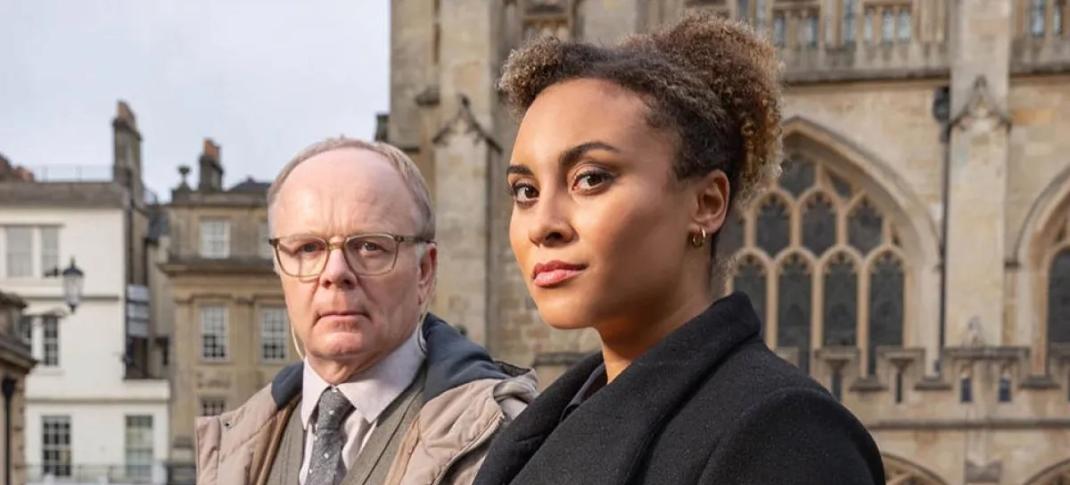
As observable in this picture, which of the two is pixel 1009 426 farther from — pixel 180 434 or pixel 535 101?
pixel 180 434

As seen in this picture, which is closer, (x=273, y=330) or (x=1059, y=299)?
(x=1059, y=299)

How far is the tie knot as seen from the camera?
1.84 metres

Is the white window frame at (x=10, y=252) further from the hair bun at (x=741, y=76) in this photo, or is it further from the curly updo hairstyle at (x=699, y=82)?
the hair bun at (x=741, y=76)

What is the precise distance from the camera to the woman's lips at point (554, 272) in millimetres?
1142

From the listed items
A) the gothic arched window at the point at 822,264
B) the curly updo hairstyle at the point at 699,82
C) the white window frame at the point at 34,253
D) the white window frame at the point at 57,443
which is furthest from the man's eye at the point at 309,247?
the white window frame at the point at 57,443

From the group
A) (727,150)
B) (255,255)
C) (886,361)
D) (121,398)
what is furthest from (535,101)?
(121,398)

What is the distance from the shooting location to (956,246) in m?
10.2

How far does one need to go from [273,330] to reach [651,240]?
67.5ft

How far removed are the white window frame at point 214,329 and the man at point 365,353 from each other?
64.9ft

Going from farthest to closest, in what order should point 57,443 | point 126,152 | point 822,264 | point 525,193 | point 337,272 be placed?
point 126,152 < point 57,443 < point 822,264 < point 337,272 < point 525,193

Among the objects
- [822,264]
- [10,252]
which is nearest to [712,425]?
[822,264]

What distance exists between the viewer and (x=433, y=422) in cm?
173

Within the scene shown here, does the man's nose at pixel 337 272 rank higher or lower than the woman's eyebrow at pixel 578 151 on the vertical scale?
lower

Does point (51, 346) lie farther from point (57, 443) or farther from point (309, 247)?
point (309, 247)
